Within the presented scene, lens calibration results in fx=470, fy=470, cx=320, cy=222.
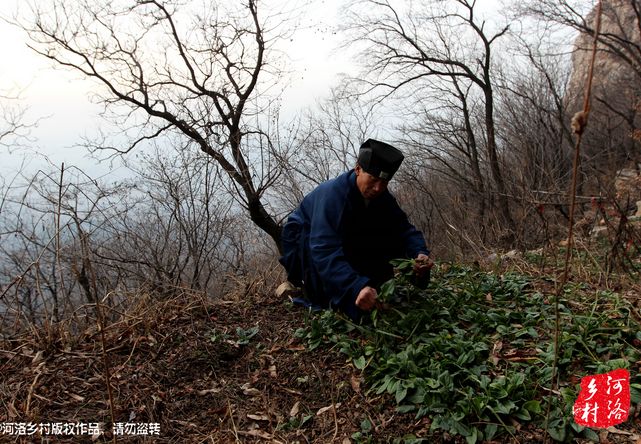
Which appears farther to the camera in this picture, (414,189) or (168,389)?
(414,189)

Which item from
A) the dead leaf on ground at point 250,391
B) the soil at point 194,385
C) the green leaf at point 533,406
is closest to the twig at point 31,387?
the soil at point 194,385

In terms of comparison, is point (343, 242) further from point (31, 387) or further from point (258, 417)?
point (31, 387)

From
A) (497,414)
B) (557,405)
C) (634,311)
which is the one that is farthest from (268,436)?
(634,311)

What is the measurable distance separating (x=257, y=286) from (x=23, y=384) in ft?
5.98

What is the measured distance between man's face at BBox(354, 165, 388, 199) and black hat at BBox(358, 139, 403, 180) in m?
0.04

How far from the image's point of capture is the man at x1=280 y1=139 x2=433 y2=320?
2.99m

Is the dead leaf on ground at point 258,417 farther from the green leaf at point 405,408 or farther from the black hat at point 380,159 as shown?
the black hat at point 380,159

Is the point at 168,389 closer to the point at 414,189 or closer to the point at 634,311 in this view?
the point at 634,311

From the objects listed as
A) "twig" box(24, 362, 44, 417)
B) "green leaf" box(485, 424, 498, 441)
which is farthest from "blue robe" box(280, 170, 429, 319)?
"twig" box(24, 362, 44, 417)

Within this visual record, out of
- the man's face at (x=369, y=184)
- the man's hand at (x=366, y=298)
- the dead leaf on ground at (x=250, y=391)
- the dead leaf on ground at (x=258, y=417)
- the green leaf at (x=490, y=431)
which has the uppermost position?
the man's face at (x=369, y=184)

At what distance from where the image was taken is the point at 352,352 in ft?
9.35

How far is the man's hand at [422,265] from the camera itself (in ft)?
10.3

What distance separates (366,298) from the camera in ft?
9.32

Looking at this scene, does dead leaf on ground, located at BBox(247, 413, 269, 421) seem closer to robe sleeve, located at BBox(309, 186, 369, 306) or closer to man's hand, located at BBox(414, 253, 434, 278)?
robe sleeve, located at BBox(309, 186, 369, 306)
